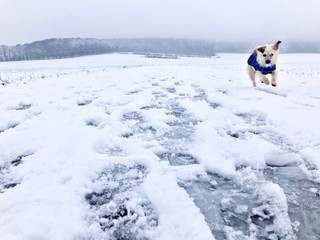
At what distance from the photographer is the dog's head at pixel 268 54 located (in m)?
9.00

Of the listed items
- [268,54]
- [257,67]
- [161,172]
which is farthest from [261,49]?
[161,172]

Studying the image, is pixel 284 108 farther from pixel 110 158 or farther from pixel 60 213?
pixel 60 213

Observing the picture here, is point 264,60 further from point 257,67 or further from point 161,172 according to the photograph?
point 161,172

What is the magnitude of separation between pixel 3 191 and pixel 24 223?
0.79 metres

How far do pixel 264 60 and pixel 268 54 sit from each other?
233 millimetres

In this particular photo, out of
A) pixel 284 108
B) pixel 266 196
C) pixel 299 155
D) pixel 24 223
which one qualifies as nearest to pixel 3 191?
pixel 24 223

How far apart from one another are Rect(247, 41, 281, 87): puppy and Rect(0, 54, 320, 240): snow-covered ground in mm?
2724

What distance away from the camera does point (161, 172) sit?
3.58m

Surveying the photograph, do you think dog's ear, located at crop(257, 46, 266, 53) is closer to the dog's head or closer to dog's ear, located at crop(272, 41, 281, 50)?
the dog's head

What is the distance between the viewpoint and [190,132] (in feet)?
16.6

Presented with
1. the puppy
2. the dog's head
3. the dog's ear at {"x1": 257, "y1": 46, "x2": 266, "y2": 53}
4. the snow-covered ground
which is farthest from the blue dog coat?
the snow-covered ground

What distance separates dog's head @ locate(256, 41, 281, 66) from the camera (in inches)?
354

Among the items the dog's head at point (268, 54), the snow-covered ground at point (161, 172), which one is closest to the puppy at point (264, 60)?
the dog's head at point (268, 54)

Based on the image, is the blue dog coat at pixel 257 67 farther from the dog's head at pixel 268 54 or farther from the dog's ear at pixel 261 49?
the dog's ear at pixel 261 49
